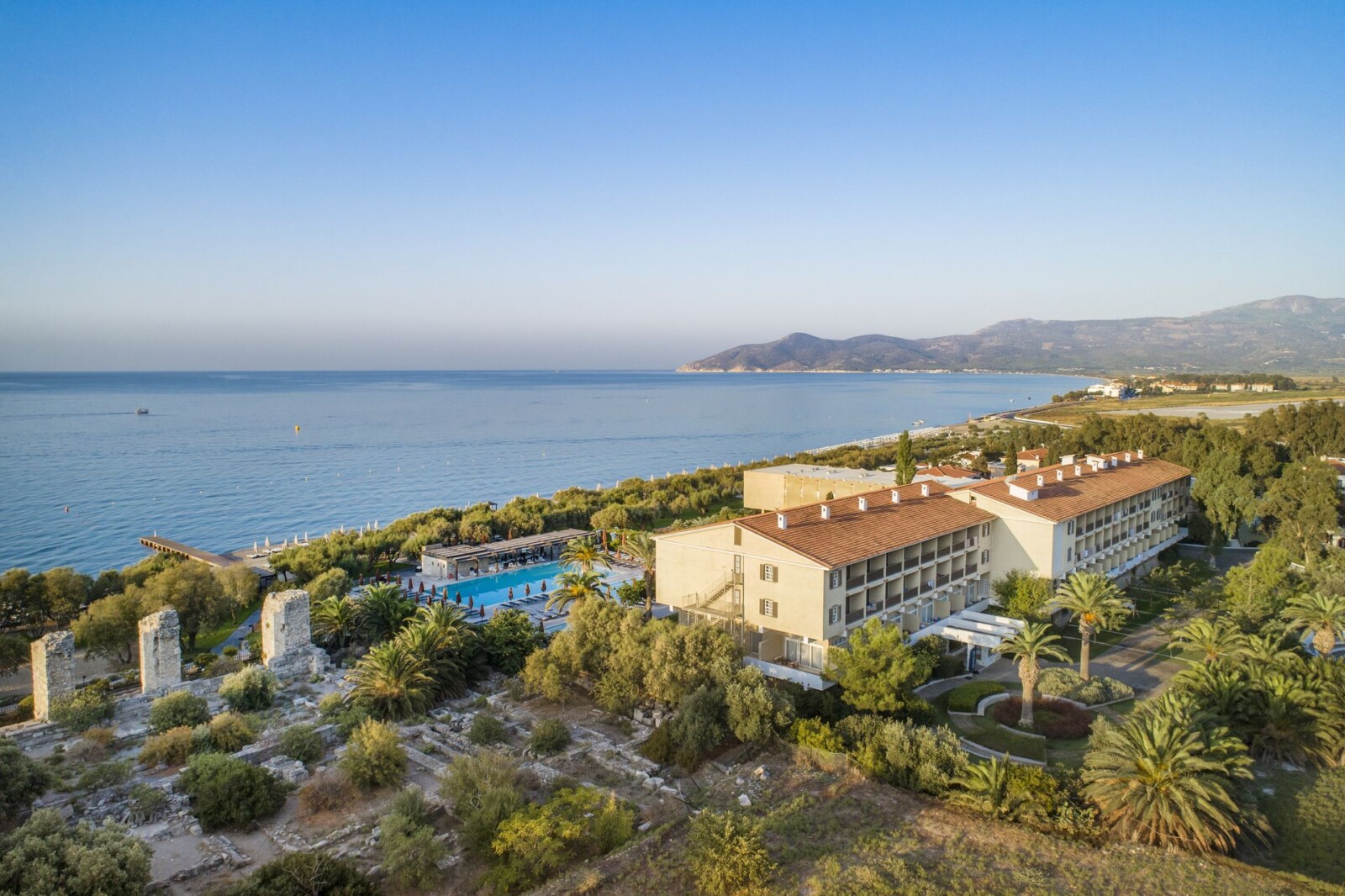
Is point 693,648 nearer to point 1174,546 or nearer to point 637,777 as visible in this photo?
point 637,777

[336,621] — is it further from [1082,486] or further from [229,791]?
[1082,486]

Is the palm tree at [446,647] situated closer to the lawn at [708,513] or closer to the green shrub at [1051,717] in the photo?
the green shrub at [1051,717]

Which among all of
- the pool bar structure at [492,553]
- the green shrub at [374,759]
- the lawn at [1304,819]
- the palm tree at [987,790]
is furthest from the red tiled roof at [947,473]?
the green shrub at [374,759]

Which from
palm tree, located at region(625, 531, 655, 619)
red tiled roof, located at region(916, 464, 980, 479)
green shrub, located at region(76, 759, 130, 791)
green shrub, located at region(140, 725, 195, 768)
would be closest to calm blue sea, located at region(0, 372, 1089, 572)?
palm tree, located at region(625, 531, 655, 619)

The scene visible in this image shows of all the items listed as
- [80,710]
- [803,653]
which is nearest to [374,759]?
[80,710]

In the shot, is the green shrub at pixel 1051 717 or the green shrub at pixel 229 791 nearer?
the green shrub at pixel 229 791

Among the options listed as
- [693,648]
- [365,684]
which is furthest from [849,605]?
[365,684]
